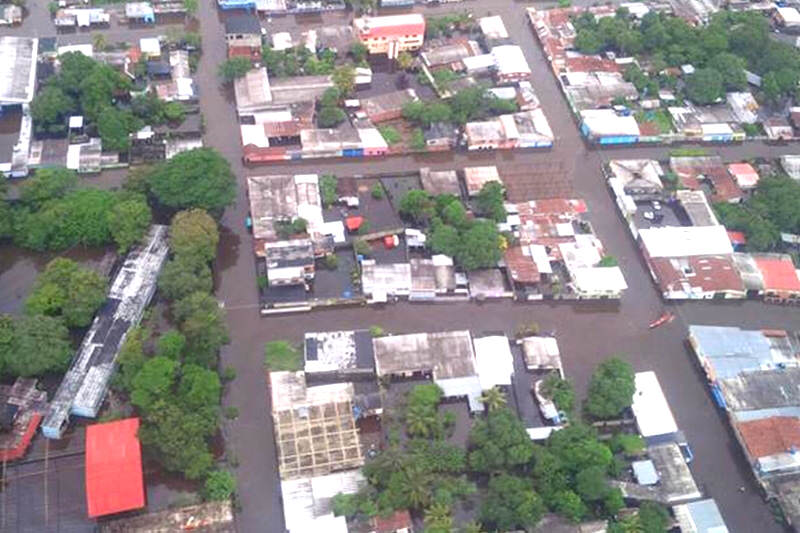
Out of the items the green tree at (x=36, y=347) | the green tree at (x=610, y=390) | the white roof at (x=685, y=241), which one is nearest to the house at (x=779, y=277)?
the white roof at (x=685, y=241)

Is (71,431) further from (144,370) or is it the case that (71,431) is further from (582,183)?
(582,183)

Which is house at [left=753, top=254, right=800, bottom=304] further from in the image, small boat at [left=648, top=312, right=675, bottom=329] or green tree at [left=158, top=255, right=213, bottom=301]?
green tree at [left=158, top=255, right=213, bottom=301]

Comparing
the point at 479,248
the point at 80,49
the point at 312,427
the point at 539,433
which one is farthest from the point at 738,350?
the point at 80,49

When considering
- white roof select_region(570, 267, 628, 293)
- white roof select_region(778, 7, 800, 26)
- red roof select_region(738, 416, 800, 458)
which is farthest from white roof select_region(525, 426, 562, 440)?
white roof select_region(778, 7, 800, 26)

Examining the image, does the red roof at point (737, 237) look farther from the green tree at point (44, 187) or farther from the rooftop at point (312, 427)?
the green tree at point (44, 187)

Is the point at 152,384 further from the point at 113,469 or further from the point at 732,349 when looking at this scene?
the point at 732,349
